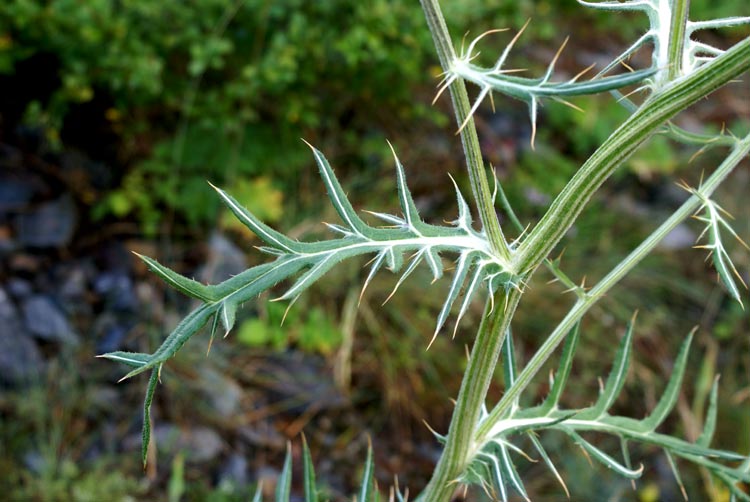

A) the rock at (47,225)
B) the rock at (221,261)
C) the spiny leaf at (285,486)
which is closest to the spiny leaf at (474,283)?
the spiny leaf at (285,486)

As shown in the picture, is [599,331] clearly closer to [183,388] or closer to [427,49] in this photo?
[427,49]

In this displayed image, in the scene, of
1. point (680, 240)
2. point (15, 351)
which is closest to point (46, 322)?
point (15, 351)

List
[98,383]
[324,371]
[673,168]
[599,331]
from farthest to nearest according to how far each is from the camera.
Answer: [673,168] → [599,331] → [324,371] → [98,383]

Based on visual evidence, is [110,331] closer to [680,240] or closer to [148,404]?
[148,404]

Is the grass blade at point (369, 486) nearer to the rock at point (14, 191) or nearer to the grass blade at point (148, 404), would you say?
the grass blade at point (148, 404)

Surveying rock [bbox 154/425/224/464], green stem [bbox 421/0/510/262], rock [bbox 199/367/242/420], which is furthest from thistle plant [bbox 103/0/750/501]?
rock [bbox 199/367/242/420]

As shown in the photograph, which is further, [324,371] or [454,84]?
[324,371]

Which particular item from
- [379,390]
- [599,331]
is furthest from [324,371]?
[599,331]
